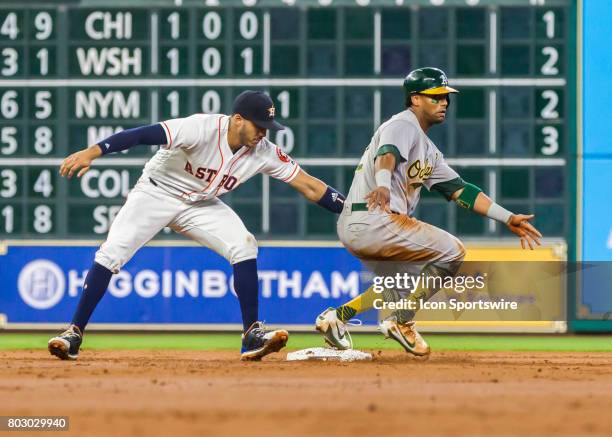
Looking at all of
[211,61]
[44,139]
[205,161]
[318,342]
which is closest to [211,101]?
[211,61]

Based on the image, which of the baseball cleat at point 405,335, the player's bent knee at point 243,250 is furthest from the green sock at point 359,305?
the player's bent knee at point 243,250

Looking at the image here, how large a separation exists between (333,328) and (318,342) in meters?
3.29

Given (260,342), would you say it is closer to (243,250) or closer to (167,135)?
(243,250)

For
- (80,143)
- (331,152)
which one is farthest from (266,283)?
(80,143)

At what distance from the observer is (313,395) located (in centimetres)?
677

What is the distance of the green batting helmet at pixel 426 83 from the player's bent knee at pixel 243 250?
Result: 1457 mm

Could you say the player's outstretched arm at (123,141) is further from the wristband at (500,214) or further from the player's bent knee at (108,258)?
the wristband at (500,214)

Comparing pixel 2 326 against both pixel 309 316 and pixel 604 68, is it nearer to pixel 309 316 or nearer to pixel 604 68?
pixel 309 316

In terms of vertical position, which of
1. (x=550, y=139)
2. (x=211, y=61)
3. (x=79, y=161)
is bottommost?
(x=79, y=161)

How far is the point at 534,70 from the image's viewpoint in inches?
508

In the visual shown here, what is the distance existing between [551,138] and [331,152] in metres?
2.16

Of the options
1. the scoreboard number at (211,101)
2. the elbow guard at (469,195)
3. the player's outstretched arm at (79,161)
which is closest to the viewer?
the player's outstretched arm at (79,161)

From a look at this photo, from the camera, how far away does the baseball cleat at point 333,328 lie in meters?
8.86

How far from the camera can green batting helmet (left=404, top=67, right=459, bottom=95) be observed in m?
8.76
